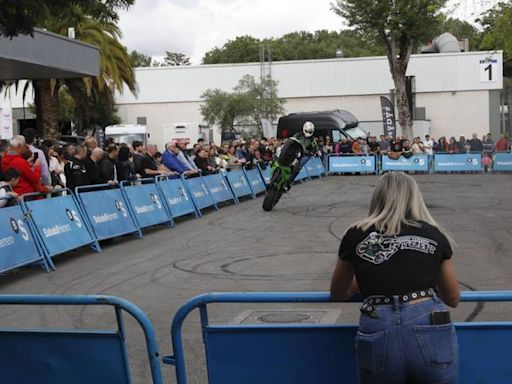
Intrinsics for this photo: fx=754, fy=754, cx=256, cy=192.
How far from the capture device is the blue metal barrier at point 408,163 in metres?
34.1

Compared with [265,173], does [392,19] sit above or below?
above

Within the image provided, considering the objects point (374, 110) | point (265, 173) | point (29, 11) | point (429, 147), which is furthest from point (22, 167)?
point (374, 110)

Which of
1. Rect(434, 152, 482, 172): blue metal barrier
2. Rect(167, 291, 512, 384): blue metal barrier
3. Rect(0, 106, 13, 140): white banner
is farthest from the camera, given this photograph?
Rect(434, 152, 482, 172): blue metal barrier

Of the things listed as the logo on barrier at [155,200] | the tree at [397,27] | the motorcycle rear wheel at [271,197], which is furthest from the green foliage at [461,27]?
the logo on barrier at [155,200]

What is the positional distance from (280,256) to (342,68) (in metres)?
43.8

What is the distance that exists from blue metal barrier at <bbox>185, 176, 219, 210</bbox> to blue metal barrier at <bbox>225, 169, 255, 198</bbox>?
2.04 metres

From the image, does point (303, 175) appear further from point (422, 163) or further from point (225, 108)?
point (225, 108)

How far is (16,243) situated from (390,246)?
306 inches

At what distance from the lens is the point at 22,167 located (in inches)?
465

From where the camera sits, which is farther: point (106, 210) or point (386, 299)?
point (106, 210)

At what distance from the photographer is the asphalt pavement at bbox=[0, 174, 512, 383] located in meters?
7.42

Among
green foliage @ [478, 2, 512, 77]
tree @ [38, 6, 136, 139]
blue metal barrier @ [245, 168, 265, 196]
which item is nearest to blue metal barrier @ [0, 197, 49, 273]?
blue metal barrier @ [245, 168, 265, 196]

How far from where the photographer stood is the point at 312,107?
53938 mm

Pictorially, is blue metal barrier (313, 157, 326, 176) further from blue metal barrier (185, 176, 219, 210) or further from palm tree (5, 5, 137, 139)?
blue metal barrier (185, 176, 219, 210)
